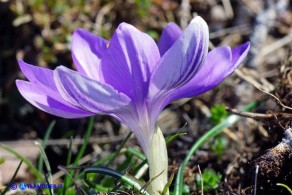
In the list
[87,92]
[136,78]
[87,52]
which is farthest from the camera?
[87,52]

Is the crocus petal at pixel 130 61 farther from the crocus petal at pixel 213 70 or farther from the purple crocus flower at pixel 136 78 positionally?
the crocus petal at pixel 213 70

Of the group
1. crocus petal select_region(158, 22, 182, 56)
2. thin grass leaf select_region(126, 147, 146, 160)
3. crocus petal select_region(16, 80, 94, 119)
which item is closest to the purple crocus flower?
crocus petal select_region(16, 80, 94, 119)

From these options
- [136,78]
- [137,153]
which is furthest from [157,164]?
[137,153]

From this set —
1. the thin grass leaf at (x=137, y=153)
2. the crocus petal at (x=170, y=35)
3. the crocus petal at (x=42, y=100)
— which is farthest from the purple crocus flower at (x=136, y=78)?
the thin grass leaf at (x=137, y=153)

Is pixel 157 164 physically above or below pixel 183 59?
below

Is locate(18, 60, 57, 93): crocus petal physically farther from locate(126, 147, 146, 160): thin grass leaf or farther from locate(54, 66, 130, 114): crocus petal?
locate(126, 147, 146, 160): thin grass leaf

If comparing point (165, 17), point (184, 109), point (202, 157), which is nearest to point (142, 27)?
point (165, 17)

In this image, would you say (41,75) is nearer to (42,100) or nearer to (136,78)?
(42,100)
